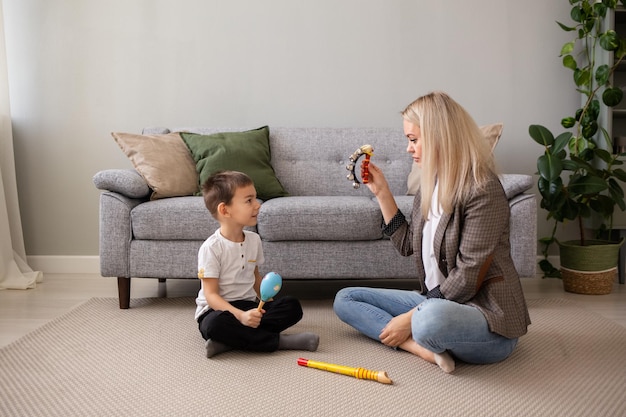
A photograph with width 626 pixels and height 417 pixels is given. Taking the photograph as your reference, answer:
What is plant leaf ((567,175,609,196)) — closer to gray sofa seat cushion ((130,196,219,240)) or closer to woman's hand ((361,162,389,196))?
woman's hand ((361,162,389,196))

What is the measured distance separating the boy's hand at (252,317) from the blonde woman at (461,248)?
0.44 meters

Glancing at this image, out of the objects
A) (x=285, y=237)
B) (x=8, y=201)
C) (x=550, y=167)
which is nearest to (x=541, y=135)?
(x=550, y=167)

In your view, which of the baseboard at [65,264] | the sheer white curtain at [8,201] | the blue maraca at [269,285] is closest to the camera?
the blue maraca at [269,285]

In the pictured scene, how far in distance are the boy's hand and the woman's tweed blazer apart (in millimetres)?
584

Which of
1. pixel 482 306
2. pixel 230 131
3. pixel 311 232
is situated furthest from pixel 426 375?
pixel 230 131

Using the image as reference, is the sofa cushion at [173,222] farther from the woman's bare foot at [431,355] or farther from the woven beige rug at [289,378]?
the woman's bare foot at [431,355]

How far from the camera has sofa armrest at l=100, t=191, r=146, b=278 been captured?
2914mm

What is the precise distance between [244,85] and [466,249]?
87.4 inches

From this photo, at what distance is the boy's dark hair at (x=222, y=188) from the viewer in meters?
2.32

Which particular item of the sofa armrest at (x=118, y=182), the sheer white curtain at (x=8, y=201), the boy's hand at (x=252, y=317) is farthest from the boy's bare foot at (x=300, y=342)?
the sheer white curtain at (x=8, y=201)

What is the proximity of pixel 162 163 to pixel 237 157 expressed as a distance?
0.36 m

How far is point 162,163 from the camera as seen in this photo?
125 inches

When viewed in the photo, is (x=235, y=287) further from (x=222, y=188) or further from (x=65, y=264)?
(x=65, y=264)

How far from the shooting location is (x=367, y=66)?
385cm
